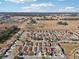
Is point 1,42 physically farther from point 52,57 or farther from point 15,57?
point 52,57

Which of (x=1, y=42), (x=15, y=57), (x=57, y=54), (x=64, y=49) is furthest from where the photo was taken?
(x=1, y=42)

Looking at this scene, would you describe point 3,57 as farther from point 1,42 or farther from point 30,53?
point 1,42

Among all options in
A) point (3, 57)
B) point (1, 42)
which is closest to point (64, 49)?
point (3, 57)

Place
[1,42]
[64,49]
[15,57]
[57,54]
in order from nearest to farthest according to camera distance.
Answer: [15,57]
[57,54]
[64,49]
[1,42]

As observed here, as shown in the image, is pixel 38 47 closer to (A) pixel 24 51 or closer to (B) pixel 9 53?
(A) pixel 24 51

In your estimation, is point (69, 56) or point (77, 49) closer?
point (69, 56)

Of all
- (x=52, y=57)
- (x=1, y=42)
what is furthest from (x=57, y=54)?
(x=1, y=42)

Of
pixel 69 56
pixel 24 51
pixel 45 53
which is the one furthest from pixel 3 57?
pixel 69 56

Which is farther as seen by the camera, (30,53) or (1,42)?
(1,42)
